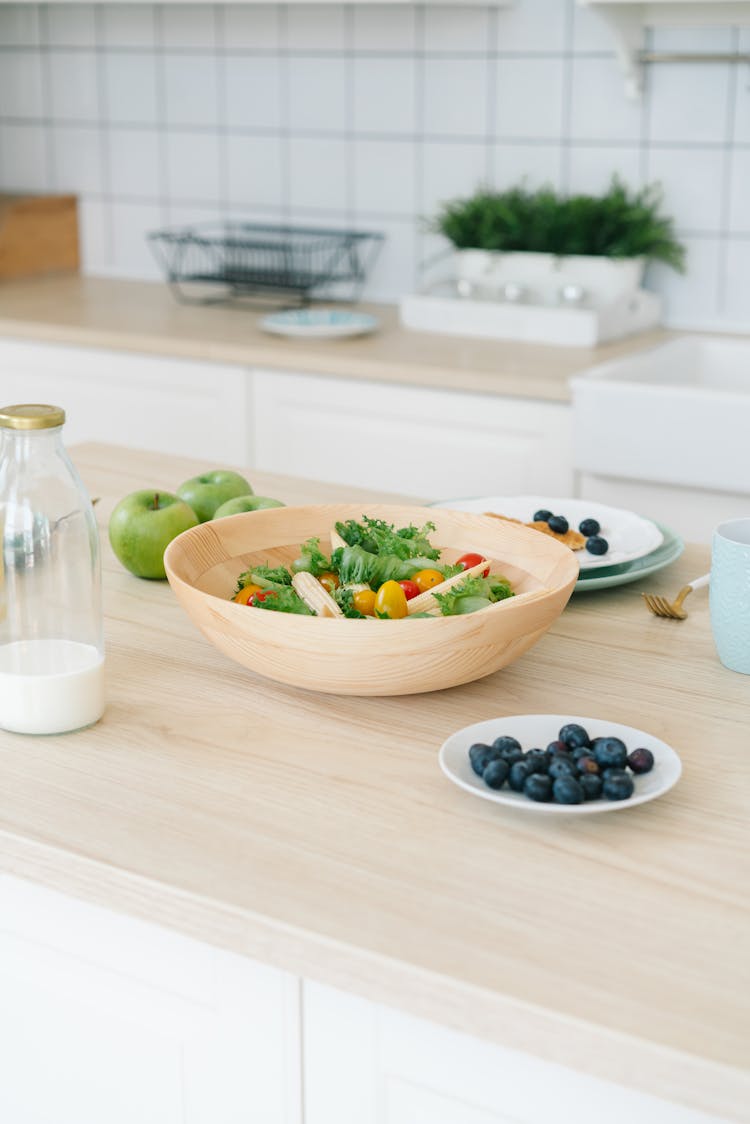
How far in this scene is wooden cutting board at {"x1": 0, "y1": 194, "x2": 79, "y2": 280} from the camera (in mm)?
3281

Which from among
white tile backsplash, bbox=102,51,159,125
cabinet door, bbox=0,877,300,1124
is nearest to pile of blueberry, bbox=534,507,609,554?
cabinet door, bbox=0,877,300,1124

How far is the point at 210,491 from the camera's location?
4.41 ft

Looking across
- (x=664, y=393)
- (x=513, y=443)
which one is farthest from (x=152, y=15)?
(x=664, y=393)

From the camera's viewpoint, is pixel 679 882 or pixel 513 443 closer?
pixel 679 882

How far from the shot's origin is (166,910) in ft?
2.55

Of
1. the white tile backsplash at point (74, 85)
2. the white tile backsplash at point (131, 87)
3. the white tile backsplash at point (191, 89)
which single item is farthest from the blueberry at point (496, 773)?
the white tile backsplash at point (74, 85)

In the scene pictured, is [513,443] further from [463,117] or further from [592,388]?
[463,117]

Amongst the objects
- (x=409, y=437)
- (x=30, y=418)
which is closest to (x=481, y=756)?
(x=30, y=418)

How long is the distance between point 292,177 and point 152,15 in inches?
21.1

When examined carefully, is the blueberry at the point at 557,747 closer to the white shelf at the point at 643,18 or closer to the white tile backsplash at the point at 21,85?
the white shelf at the point at 643,18

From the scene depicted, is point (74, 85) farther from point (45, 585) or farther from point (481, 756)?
point (481, 756)

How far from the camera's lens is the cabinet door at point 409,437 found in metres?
2.27

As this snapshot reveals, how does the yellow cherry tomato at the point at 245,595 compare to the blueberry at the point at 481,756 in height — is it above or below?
above

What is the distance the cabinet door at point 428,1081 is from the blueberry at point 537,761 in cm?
18
